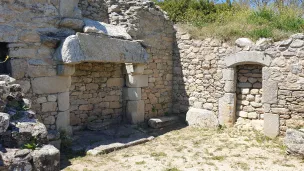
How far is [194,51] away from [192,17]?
153 centimetres

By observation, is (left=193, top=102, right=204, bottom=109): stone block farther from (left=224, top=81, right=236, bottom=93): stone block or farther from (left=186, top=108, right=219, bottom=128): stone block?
(left=224, top=81, right=236, bottom=93): stone block

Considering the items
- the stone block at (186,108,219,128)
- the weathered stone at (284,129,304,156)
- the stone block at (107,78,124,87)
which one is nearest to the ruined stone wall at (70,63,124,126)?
the stone block at (107,78,124,87)

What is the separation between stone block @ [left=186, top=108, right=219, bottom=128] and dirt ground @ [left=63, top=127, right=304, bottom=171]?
2.23ft

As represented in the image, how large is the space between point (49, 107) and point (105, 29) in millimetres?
2279

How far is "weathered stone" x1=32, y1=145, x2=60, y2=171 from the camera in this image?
3.46 metres

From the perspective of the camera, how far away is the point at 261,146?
6312 millimetres

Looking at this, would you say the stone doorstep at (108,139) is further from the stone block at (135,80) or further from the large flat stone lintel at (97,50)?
the large flat stone lintel at (97,50)

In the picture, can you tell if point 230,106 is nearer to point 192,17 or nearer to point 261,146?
point 261,146

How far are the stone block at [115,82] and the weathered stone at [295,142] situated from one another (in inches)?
175

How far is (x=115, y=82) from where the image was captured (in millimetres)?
7812

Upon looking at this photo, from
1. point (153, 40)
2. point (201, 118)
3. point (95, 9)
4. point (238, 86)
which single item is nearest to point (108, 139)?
point (201, 118)

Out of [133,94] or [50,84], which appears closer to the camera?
[50,84]

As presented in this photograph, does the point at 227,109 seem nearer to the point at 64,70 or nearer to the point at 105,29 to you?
the point at 105,29

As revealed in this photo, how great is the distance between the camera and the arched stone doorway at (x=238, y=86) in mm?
6844
